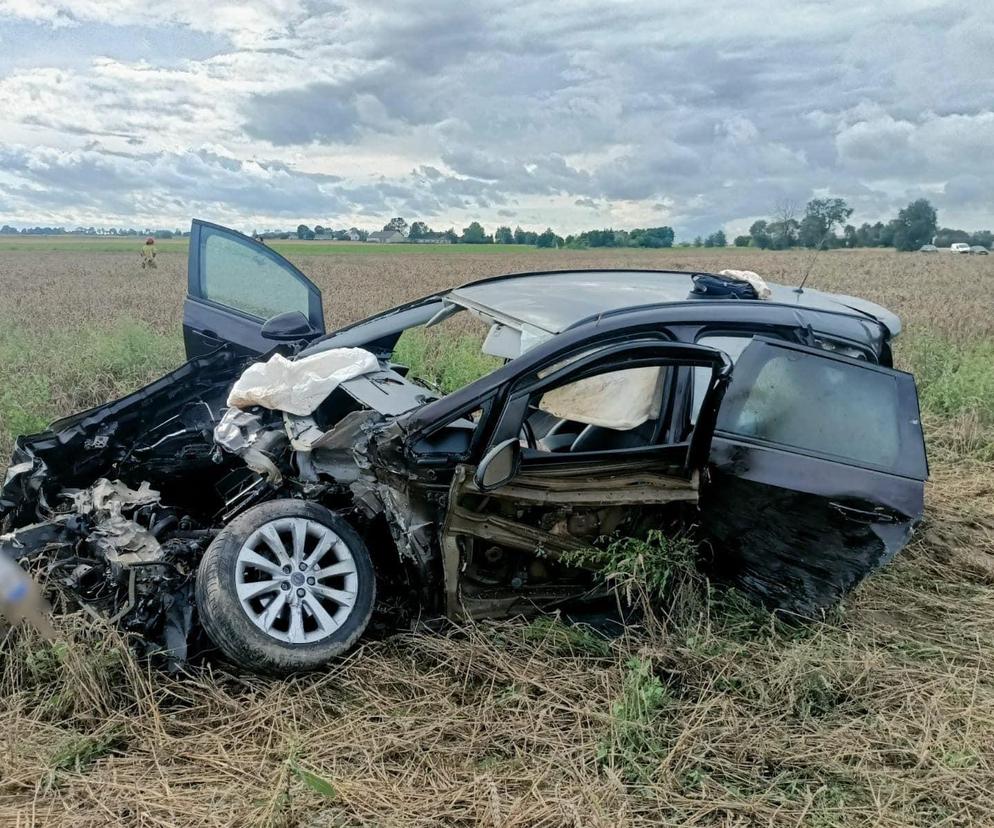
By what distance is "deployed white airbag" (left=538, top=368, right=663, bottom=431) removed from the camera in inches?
131

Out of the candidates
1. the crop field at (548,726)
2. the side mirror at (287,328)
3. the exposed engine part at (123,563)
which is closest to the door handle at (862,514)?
the crop field at (548,726)

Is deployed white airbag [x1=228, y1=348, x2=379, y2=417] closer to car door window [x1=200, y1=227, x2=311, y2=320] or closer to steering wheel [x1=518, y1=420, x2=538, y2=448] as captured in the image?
steering wheel [x1=518, y1=420, x2=538, y2=448]

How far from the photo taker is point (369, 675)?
3.17 m

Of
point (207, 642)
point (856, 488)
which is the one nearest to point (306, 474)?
point (207, 642)

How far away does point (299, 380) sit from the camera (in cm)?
381

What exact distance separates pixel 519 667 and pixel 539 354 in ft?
4.09

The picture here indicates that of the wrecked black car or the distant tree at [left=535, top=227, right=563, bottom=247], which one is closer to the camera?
the wrecked black car

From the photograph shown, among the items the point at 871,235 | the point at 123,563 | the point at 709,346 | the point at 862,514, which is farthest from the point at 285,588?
the point at 871,235


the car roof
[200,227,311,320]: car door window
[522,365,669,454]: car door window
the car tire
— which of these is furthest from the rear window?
[200,227,311,320]: car door window

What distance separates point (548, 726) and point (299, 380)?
76.2 inches

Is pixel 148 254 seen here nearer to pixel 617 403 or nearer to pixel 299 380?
pixel 299 380

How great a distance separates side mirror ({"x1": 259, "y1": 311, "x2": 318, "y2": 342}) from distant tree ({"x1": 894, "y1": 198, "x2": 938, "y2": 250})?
43319mm

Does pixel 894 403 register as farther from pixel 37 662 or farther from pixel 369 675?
pixel 37 662

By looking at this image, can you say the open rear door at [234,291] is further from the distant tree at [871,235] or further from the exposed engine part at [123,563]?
the distant tree at [871,235]
